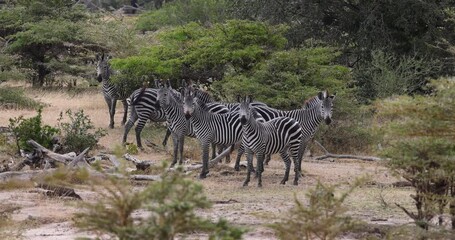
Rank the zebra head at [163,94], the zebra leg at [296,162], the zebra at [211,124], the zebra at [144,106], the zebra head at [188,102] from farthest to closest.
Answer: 1. the zebra at [144,106]
2. the zebra head at [163,94]
3. the zebra at [211,124]
4. the zebra head at [188,102]
5. the zebra leg at [296,162]

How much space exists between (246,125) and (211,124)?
4.98 ft

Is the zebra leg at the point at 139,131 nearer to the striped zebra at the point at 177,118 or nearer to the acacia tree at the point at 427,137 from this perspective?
the striped zebra at the point at 177,118

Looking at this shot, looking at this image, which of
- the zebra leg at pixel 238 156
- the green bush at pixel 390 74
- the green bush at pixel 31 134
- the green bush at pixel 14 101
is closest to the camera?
the zebra leg at pixel 238 156

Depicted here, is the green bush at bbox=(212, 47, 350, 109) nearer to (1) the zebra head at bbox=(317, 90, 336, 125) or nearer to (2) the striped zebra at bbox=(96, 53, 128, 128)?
(1) the zebra head at bbox=(317, 90, 336, 125)

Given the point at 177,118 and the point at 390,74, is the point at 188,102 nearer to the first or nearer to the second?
the point at 177,118

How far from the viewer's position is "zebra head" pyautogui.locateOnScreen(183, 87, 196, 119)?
16172 millimetres

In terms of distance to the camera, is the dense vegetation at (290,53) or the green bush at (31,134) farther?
the dense vegetation at (290,53)

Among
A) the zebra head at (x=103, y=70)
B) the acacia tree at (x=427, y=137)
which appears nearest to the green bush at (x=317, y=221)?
the acacia tree at (x=427, y=137)

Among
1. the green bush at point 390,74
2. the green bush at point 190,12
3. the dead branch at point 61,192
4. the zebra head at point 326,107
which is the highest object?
the green bush at point 190,12

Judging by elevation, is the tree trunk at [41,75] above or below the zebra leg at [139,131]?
above

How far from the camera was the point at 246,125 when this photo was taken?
49.2ft

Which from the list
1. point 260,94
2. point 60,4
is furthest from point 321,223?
point 60,4

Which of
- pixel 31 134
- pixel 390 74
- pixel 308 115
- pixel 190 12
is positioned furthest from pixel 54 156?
pixel 190 12

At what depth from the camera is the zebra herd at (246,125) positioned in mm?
15086
